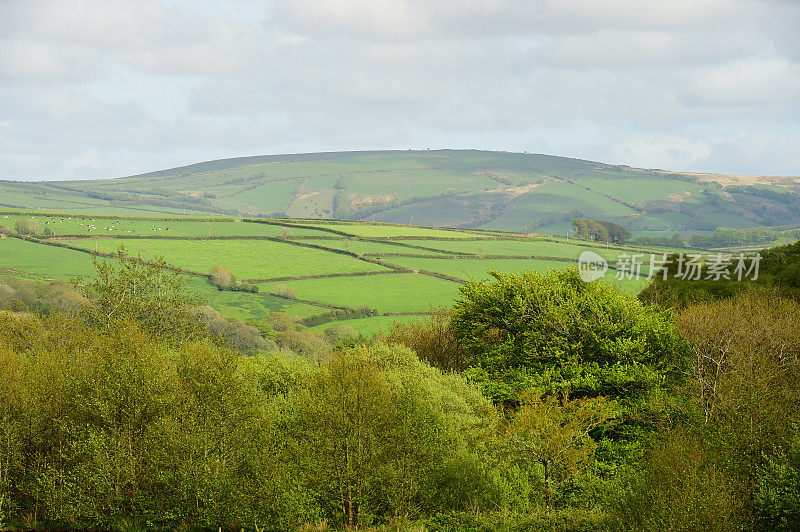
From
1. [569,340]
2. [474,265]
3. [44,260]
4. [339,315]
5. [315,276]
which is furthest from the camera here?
[474,265]

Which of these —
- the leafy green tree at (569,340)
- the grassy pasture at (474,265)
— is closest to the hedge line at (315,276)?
the grassy pasture at (474,265)

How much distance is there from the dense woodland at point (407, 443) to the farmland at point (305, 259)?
7129 centimetres

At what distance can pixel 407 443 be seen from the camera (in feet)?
134

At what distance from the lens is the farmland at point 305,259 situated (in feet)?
443

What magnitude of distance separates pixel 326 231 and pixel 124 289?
121576 millimetres

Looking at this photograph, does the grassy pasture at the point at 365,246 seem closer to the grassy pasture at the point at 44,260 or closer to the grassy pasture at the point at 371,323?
the grassy pasture at the point at 371,323

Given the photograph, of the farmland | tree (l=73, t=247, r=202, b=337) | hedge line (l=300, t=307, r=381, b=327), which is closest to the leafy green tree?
tree (l=73, t=247, r=202, b=337)

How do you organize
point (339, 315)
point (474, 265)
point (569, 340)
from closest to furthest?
point (569, 340)
point (339, 315)
point (474, 265)

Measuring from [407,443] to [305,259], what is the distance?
125076mm

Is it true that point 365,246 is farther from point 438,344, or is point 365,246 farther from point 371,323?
Answer: point 438,344

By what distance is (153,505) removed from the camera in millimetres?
40281

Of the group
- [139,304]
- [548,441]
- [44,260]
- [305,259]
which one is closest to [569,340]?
[548,441]

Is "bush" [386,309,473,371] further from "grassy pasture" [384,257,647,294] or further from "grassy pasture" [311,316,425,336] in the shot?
"grassy pasture" [384,257,647,294]

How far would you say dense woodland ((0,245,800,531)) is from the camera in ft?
108
